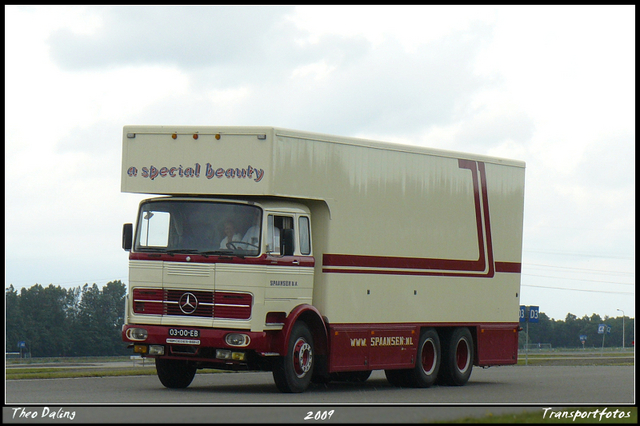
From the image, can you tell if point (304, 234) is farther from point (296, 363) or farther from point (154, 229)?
point (154, 229)

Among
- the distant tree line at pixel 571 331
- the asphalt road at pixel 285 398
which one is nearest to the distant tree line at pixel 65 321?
the distant tree line at pixel 571 331

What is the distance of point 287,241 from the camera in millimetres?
17469

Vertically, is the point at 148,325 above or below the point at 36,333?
above

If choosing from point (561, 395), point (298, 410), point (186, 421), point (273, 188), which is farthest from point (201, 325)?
point (561, 395)

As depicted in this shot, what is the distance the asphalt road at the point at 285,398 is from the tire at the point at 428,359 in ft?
0.95

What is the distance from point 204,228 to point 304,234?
173cm

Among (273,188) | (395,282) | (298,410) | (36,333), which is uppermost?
(273,188)

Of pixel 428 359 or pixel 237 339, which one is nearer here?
pixel 237 339

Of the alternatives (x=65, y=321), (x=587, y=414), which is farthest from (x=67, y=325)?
(x=587, y=414)

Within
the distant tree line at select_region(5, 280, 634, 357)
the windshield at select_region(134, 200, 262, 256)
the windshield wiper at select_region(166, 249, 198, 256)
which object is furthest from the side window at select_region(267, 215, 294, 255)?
the distant tree line at select_region(5, 280, 634, 357)

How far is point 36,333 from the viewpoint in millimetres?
99625

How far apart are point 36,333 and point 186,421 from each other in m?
91.5

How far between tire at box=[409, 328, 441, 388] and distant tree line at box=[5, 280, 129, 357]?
74.0 metres

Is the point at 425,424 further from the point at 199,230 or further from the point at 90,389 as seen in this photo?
the point at 90,389
